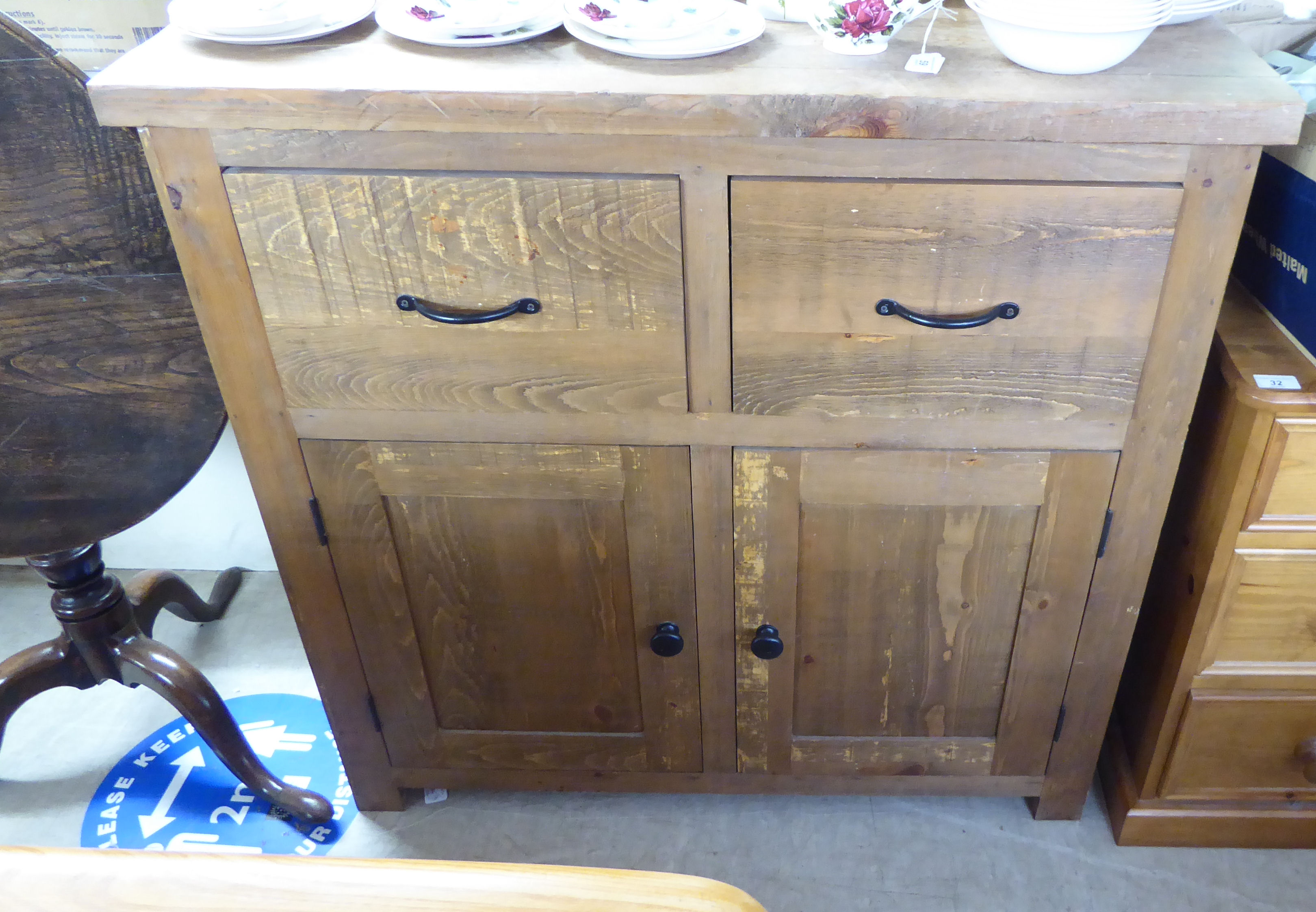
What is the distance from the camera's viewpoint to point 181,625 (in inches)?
71.8

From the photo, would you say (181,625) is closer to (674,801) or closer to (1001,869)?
(674,801)

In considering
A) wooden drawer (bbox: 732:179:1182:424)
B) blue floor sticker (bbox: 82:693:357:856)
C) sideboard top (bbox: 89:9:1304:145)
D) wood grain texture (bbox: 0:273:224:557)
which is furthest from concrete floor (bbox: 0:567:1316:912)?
sideboard top (bbox: 89:9:1304:145)

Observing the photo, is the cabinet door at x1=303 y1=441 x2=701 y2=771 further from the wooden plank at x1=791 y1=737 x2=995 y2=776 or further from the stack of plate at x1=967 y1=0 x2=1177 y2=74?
the stack of plate at x1=967 y1=0 x2=1177 y2=74

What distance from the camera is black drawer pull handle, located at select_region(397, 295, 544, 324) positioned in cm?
98

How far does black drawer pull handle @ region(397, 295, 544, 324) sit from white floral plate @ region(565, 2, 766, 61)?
245mm

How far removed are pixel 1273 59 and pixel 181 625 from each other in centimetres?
184

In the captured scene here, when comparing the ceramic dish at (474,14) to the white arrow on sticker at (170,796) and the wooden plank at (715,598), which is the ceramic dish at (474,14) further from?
the white arrow on sticker at (170,796)

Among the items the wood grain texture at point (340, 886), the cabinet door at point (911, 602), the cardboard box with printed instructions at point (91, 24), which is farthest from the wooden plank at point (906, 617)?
the cardboard box with printed instructions at point (91, 24)

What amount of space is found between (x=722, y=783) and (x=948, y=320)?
0.75 metres

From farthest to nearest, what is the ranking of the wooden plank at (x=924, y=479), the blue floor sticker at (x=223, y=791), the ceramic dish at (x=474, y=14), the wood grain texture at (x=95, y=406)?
the blue floor sticker at (x=223, y=791) → the wood grain texture at (x=95, y=406) → the wooden plank at (x=924, y=479) → the ceramic dish at (x=474, y=14)

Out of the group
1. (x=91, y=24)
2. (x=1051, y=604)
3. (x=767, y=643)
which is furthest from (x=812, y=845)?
(x=91, y=24)

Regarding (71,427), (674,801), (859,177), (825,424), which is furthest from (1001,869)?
(71,427)

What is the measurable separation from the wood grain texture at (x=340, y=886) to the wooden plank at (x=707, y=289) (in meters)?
0.52

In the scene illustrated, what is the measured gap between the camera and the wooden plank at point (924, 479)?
3.54 ft
